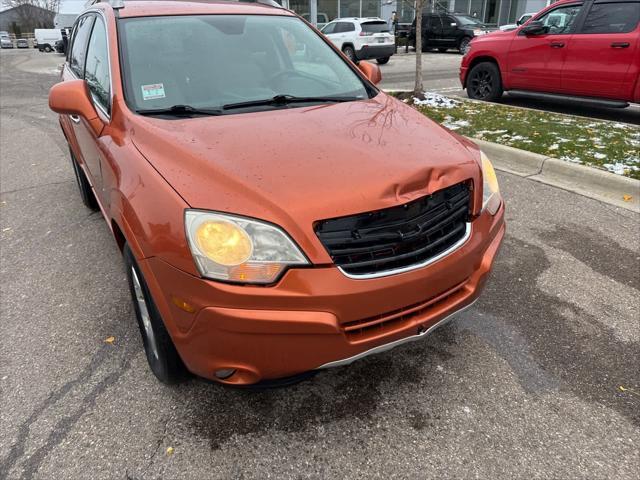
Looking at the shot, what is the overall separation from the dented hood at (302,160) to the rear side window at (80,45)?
1.87 metres

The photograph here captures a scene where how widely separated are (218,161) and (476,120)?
20.2 feet

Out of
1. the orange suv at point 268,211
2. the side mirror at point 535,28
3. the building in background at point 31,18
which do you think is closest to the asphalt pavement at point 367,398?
the orange suv at point 268,211

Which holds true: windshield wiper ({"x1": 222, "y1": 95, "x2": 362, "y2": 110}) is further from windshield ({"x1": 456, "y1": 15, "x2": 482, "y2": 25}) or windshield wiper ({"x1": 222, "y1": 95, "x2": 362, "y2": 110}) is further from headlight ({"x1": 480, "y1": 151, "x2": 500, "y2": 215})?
windshield ({"x1": 456, "y1": 15, "x2": 482, "y2": 25})

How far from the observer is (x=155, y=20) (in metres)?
2.99

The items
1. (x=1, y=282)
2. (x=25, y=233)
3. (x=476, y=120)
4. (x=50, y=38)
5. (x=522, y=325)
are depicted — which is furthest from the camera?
(x=50, y=38)

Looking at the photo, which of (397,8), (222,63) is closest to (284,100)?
(222,63)

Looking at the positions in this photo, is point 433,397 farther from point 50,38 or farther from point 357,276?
point 50,38

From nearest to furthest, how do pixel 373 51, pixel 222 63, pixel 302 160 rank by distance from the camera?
1. pixel 302 160
2. pixel 222 63
3. pixel 373 51

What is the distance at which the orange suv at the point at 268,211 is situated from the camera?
1771mm

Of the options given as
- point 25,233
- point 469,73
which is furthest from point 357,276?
point 469,73

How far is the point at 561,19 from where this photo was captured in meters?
7.72

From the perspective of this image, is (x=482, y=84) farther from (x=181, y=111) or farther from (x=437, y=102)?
(x=181, y=111)

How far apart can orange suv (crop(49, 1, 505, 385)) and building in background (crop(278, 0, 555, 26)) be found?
24.7 meters

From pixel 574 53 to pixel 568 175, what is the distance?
3.43 m
